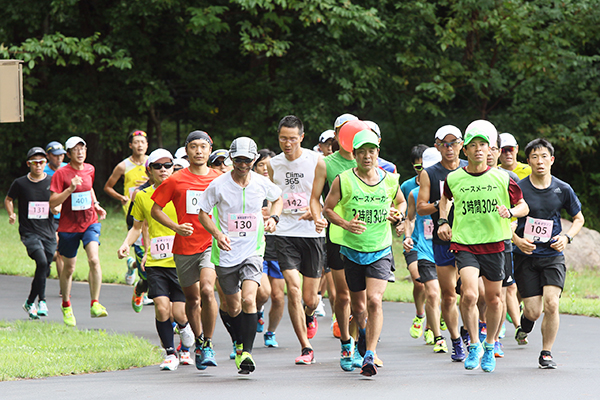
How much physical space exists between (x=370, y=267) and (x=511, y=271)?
77.5 inches

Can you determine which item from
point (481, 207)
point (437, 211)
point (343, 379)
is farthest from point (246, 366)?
point (437, 211)

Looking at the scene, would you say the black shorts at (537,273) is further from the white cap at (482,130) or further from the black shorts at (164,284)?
the black shorts at (164,284)

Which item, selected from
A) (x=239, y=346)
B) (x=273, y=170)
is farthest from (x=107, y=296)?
(x=239, y=346)

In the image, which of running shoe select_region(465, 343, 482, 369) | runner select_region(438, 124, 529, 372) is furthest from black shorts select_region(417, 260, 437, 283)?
running shoe select_region(465, 343, 482, 369)

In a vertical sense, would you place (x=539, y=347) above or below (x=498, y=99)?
below

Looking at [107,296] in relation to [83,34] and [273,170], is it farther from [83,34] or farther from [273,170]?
[83,34]

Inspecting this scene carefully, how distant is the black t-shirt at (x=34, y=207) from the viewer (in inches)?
480

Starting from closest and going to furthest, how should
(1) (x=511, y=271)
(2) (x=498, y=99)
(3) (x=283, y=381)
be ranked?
1. (3) (x=283, y=381)
2. (1) (x=511, y=271)
3. (2) (x=498, y=99)

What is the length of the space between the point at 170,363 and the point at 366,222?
2.23 m

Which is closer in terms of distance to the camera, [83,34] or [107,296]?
[107,296]

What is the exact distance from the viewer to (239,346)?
7488 millimetres

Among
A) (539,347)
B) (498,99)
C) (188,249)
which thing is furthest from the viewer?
(498,99)

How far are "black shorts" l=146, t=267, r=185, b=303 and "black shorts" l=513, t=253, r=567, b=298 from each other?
3273 mm

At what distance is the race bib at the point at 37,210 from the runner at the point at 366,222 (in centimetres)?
592
